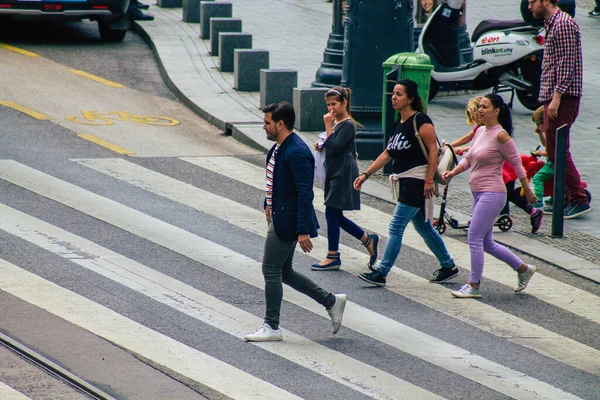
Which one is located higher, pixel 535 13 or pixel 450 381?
pixel 535 13

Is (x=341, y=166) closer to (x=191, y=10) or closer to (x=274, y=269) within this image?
(x=274, y=269)

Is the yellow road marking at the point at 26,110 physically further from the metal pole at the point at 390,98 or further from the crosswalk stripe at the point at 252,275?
the metal pole at the point at 390,98

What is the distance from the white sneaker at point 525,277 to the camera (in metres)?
8.85

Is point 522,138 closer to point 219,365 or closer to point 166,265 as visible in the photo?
point 166,265

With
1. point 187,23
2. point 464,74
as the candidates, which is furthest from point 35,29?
point 464,74

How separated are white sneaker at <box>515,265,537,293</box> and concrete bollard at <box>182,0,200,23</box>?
13.5m

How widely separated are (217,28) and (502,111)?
10.5 meters

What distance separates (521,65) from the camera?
15812 mm

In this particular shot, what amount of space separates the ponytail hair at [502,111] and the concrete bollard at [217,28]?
10236mm

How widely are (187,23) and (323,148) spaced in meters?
12.5

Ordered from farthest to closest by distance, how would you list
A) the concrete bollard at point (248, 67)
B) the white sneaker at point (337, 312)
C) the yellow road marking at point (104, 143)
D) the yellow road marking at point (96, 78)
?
the yellow road marking at point (96, 78) < the concrete bollard at point (248, 67) < the yellow road marking at point (104, 143) < the white sneaker at point (337, 312)

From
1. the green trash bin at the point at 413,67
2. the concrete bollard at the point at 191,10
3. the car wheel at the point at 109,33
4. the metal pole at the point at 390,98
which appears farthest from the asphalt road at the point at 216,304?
the concrete bollard at the point at 191,10

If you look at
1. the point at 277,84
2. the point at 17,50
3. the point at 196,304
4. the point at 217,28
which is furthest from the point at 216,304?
the point at 17,50

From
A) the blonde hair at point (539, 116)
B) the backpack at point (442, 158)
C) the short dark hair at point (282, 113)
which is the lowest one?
the blonde hair at point (539, 116)
